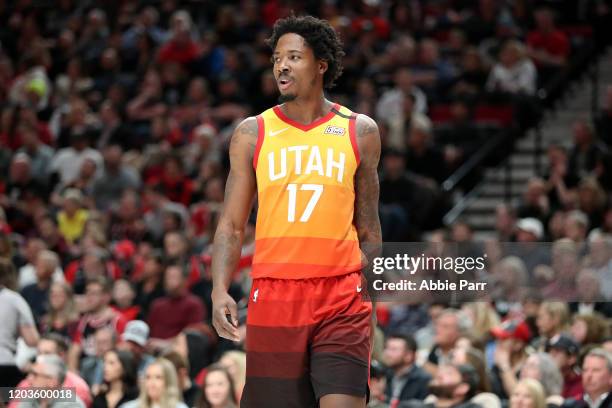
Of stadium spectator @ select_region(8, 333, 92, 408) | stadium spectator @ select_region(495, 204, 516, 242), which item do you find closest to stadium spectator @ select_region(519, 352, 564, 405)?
stadium spectator @ select_region(8, 333, 92, 408)

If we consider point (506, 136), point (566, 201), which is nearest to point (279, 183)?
point (566, 201)

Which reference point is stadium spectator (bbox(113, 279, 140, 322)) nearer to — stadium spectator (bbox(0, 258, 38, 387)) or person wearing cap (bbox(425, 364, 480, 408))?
stadium spectator (bbox(0, 258, 38, 387))

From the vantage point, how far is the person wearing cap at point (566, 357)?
360 inches

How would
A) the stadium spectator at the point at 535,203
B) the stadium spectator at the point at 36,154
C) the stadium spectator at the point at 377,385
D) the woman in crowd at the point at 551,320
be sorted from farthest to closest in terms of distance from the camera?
the stadium spectator at the point at 36,154 < the stadium spectator at the point at 535,203 < the woman in crowd at the point at 551,320 < the stadium spectator at the point at 377,385

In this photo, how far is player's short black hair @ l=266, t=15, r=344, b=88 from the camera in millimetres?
5109

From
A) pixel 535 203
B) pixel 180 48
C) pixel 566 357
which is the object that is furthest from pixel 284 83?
pixel 180 48

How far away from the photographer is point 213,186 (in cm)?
1366

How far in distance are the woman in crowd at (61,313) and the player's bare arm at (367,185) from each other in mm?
6169

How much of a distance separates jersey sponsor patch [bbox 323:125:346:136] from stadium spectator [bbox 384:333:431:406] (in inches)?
181

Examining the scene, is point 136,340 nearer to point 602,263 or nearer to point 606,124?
point 602,263

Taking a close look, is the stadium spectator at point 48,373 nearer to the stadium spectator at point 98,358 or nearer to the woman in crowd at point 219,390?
the woman in crowd at point 219,390

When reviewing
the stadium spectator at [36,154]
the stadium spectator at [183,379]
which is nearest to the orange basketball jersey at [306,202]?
the stadium spectator at [183,379]

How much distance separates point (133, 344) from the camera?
998cm

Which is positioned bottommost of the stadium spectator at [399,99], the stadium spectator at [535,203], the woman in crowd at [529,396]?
the woman in crowd at [529,396]
